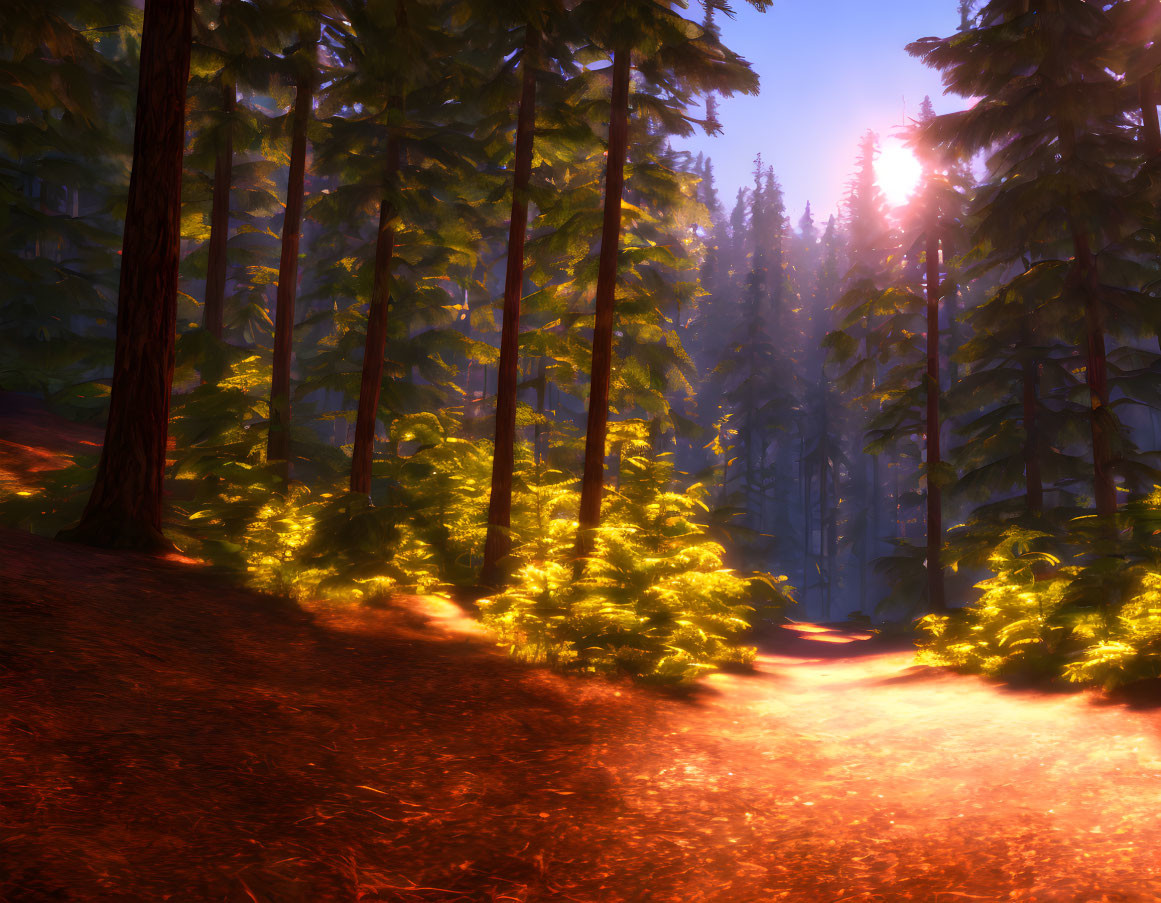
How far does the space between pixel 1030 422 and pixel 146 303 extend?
2199cm

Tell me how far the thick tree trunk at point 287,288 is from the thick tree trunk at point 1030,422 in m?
19.6

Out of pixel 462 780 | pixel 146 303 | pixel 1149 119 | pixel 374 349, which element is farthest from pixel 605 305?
pixel 1149 119

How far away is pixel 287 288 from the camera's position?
1636cm

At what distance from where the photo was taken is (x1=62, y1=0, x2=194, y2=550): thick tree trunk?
860 centimetres

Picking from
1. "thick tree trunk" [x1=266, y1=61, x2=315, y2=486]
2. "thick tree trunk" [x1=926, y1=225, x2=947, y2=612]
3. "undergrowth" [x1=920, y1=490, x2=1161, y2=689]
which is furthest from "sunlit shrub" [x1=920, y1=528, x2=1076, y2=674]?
"thick tree trunk" [x1=266, y1=61, x2=315, y2=486]

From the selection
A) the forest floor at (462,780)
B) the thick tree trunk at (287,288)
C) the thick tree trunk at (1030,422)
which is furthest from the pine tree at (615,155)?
the thick tree trunk at (1030,422)

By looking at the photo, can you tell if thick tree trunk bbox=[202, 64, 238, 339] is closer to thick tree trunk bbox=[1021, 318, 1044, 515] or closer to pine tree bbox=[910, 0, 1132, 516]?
pine tree bbox=[910, 0, 1132, 516]

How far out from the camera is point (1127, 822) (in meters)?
4.25

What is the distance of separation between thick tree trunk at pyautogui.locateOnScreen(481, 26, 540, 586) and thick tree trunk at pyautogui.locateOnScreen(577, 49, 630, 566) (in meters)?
1.85

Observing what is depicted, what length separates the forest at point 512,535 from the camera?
381cm

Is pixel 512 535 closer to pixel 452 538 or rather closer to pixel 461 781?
pixel 452 538

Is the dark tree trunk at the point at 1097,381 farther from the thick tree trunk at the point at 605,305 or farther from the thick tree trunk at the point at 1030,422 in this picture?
the thick tree trunk at the point at 605,305

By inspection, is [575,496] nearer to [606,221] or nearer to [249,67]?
[606,221]

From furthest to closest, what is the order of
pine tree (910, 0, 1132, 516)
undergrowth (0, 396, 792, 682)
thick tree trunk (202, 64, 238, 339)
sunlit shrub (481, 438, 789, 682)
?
1. thick tree trunk (202, 64, 238, 339)
2. pine tree (910, 0, 1132, 516)
3. undergrowth (0, 396, 792, 682)
4. sunlit shrub (481, 438, 789, 682)
